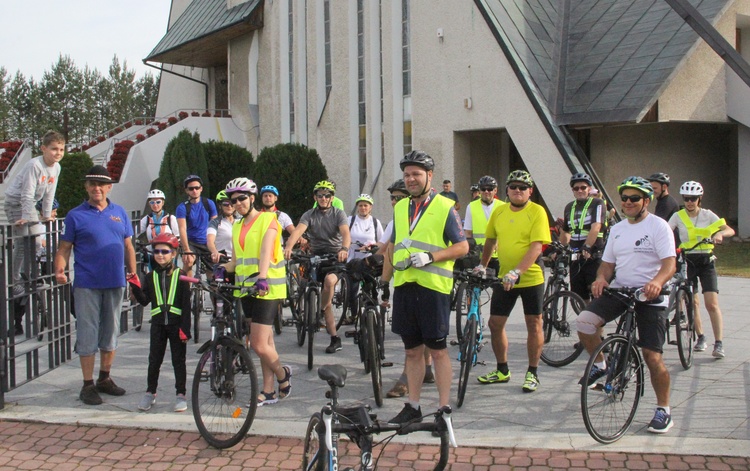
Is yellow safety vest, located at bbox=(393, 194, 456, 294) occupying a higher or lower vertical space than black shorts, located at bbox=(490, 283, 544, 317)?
higher

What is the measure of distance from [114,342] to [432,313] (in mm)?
3207

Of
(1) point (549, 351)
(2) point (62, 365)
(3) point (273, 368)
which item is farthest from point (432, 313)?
(2) point (62, 365)

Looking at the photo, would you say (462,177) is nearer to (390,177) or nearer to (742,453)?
(390,177)

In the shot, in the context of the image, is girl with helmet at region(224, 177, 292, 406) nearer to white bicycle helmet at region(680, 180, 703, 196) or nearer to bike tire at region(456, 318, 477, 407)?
bike tire at region(456, 318, 477, 407)

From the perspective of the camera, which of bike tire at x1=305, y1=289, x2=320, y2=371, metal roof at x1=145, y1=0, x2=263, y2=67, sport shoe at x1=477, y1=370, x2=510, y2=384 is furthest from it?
metal roof at x1=145, y1=0, x2=263, y2=67

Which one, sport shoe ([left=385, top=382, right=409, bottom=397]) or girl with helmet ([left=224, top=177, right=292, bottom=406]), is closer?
girl with helmet ([left=224, top=177, right=292, bottom=406])

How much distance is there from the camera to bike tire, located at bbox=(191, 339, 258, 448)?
5574mm

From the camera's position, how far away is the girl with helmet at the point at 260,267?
6184mm

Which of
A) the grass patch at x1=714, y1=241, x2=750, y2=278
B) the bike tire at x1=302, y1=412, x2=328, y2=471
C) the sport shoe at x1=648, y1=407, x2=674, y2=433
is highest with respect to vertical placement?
the grass patch at x1=714, y1=241, x2=750, y2=278

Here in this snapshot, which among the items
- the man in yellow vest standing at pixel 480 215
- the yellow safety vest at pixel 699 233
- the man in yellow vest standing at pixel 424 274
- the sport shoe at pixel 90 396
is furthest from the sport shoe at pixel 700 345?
the sport shoe at pixel 90 396

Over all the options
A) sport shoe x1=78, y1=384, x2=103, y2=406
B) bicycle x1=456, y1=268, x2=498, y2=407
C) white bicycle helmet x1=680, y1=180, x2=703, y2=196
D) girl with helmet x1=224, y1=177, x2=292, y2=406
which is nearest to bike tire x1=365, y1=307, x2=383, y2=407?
A: bicycle x1=456, y1=268, x2=498, y2=407

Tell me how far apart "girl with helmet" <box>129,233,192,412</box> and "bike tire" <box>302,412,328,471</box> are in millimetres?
2419

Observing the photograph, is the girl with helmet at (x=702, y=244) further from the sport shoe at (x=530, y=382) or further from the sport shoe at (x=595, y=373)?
the sport shoe at (x=595, y=373)

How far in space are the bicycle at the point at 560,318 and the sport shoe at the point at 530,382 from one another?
102 centimetres
